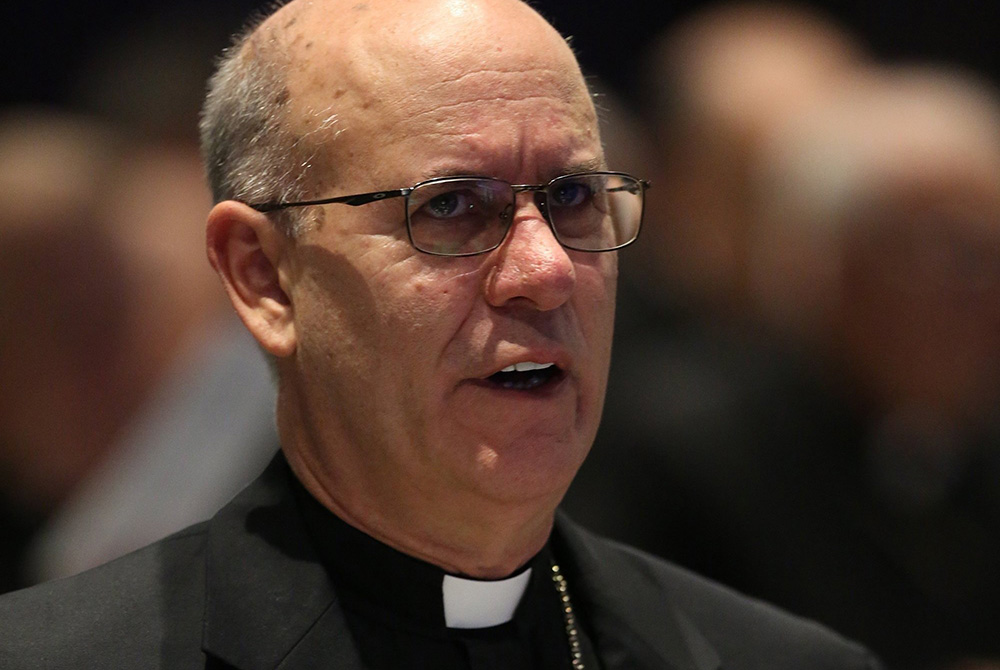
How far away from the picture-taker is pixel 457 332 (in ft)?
7.41

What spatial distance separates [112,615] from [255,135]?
796 millimetres

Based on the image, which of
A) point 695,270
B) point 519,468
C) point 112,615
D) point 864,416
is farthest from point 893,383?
point 112,615

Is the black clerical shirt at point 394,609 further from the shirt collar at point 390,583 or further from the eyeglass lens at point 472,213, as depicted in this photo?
the eyeglass lens at point 472,213

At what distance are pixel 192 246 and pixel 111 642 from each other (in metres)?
2.40

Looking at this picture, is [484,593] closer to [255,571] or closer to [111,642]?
[255,571]

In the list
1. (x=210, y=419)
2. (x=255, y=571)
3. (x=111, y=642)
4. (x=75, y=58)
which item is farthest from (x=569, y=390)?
(x=75, y=58)

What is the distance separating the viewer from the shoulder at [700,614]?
2.58 metres

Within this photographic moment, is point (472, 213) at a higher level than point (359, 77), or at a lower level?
lower

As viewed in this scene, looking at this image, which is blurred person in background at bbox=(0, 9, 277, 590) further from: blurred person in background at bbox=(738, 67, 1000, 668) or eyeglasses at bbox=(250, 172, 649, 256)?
eyeglasses at bbox=(250, 172, 649, 256)

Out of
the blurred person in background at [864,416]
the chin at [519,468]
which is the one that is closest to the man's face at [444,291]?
the chin at [519,468]

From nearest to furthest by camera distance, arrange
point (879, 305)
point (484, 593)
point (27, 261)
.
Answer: point (484, 593)
point (27, 261)
point (879, 305)

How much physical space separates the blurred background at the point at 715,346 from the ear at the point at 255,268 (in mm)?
1492

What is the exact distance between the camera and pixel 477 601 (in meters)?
2.41

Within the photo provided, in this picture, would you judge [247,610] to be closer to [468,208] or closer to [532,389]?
[532,389]
